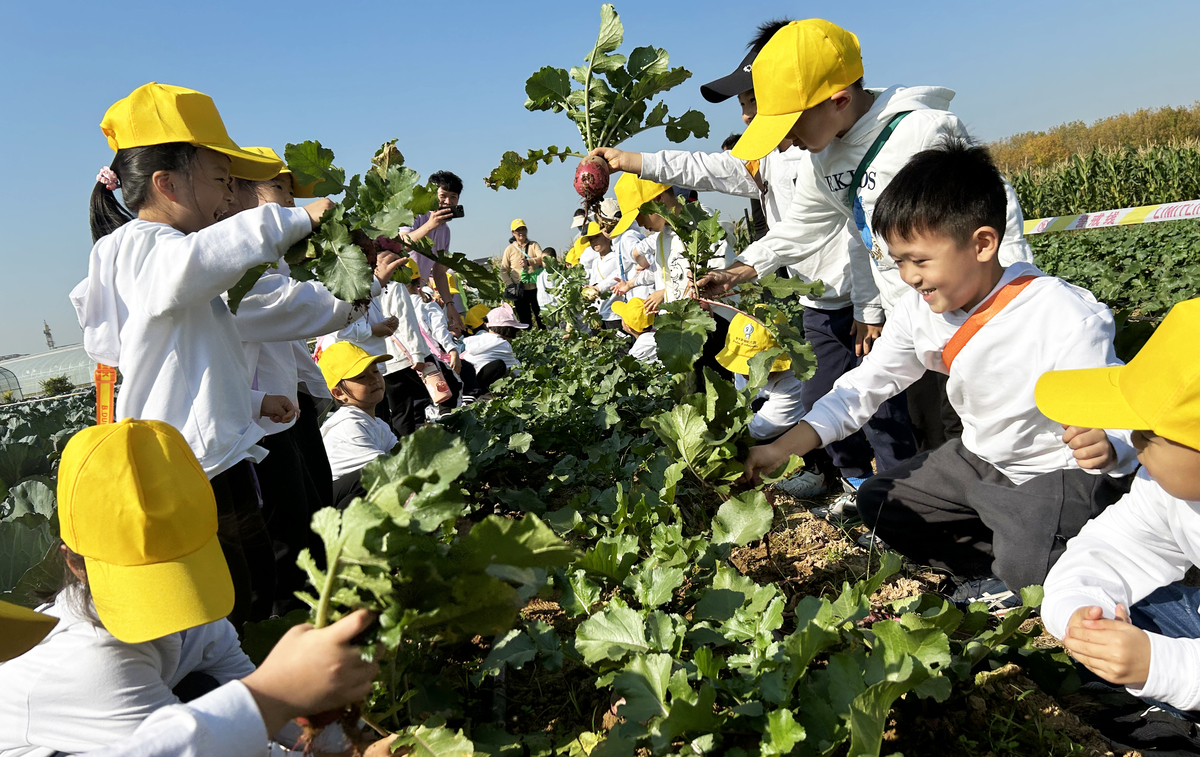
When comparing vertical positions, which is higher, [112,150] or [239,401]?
[112,150]

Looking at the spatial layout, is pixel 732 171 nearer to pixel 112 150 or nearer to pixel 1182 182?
pixel 112 150

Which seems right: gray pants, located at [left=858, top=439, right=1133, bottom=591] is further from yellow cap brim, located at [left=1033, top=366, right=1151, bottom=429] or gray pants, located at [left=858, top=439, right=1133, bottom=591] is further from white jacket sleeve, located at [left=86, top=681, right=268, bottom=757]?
white jacket sleeve, located at [left=86, top=681, right=268, bottom=757]

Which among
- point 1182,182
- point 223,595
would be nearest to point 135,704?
point 223,595

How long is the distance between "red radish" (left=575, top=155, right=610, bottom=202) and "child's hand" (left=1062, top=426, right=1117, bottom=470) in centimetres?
183

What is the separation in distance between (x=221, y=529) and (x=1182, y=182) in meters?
20.0

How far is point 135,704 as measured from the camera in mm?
1279

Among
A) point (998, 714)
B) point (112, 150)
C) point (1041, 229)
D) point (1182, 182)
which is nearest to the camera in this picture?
point (998, 714)

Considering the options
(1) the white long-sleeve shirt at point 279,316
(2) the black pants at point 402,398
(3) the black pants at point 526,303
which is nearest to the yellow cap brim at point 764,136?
(1) the white long-sleeve shirt at point 279,316

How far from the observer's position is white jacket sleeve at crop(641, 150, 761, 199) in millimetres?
2961

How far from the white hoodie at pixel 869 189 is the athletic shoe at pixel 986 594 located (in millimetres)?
1015

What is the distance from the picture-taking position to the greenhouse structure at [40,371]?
17141mm

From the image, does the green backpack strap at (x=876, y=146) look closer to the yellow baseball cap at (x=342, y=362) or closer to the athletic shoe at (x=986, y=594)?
the athletic shoe at (x=986, y=594)

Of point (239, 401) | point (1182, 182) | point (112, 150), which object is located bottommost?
point (1182, 182)

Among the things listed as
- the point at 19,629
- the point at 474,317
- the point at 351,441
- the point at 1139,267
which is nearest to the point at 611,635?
the point at 19,629
